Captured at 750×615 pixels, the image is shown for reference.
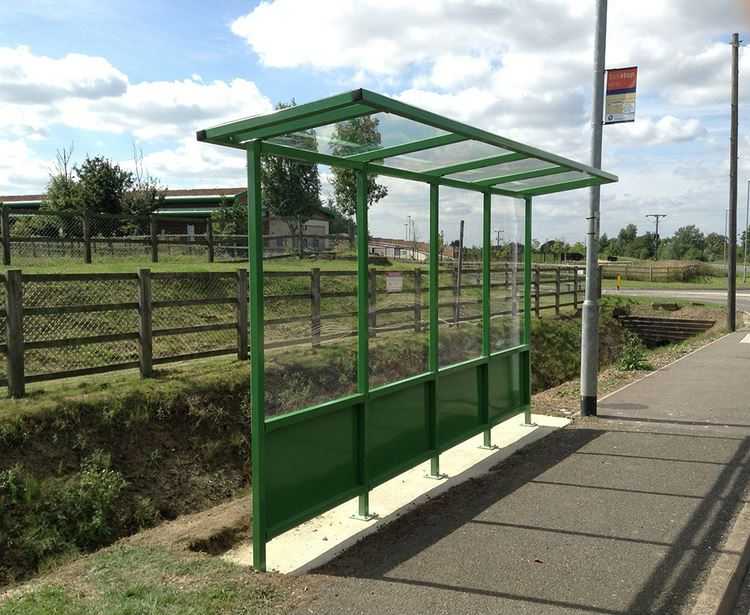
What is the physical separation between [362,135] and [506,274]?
344 centimetres

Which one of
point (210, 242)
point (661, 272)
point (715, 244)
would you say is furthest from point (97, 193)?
point (715, 244)

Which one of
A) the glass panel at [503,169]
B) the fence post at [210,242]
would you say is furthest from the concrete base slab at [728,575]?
the fence post at [210,242]

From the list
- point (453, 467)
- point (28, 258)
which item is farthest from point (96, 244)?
point (453, 467)

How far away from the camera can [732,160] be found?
67.6 feet

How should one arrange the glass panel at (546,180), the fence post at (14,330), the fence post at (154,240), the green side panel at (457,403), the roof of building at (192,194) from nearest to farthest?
the green side panel at (457,403) < the fence post at (14,330) < the glass panel at (546,180) < the fence post at (154,240) < the roof of building at (192,194)

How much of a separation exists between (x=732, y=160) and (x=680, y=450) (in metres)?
16.6

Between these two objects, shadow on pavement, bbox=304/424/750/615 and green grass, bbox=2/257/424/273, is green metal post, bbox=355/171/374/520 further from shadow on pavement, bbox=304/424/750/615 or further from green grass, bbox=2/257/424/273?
green grass, bbox=2/257/424/273

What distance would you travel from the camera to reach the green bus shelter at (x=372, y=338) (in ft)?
13.6

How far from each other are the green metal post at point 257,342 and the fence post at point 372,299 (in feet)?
4.27

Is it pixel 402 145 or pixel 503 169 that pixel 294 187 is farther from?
pixel 503 169

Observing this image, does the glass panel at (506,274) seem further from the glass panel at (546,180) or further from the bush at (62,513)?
the bush at (62,513)

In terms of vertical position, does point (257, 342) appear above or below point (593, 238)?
below

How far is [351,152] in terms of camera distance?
5.01 meters

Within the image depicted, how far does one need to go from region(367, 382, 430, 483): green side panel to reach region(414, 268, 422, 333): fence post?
0.59 m
